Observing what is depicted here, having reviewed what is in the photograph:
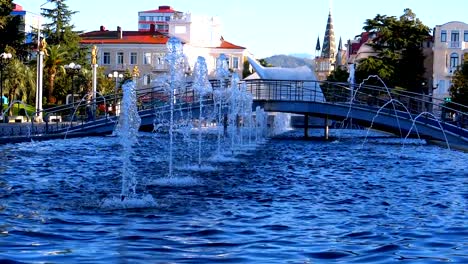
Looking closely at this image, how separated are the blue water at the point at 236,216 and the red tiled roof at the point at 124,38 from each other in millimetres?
69343

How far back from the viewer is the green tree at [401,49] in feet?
227

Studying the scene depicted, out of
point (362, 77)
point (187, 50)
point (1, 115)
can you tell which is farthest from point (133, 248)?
point (187, 50)

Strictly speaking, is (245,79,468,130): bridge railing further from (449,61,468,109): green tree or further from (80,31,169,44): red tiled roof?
(80,31,169,44): red tiled roof

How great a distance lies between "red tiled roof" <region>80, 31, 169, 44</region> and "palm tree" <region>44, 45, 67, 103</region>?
16944 mm

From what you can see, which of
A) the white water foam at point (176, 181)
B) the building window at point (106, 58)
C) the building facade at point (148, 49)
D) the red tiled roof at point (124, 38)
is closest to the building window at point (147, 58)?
the building facade at point (148, 49)

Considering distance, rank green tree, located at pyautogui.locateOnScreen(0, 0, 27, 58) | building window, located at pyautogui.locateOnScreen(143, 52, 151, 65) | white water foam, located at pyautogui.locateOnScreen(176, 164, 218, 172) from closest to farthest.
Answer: white water foam, located at pyautogui.locateOnScreen(176, 164, 218, 172) < green tree, located at pyautogui.locateOnScreen(0, 0, 27, 58) < building window, located at pyautogui.locateOnScreen(143, 52, 151, 65)

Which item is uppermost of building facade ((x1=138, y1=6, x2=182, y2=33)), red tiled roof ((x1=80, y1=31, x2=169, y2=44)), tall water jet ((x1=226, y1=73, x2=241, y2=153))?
building facade ((x1=138, y1=6, x2=182, y2=33))

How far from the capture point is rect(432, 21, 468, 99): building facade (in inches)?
3019

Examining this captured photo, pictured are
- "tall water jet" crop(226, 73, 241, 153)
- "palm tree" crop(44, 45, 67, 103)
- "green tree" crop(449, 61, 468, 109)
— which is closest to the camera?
"tall water jet" crop(226, 73, 241, 153)

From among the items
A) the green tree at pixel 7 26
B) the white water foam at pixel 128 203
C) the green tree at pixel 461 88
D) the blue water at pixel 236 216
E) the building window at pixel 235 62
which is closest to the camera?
the blue water at pixel 236 216

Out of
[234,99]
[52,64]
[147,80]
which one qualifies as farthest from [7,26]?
[147,80]

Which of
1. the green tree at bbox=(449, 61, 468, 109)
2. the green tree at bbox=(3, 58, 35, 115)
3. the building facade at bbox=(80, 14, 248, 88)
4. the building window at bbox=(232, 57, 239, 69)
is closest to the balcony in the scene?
the green tree at bbox=(449, 61, 468, 109)

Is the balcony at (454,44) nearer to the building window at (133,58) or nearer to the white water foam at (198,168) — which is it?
the building window at (133,58)

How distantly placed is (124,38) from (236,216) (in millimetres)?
80469
